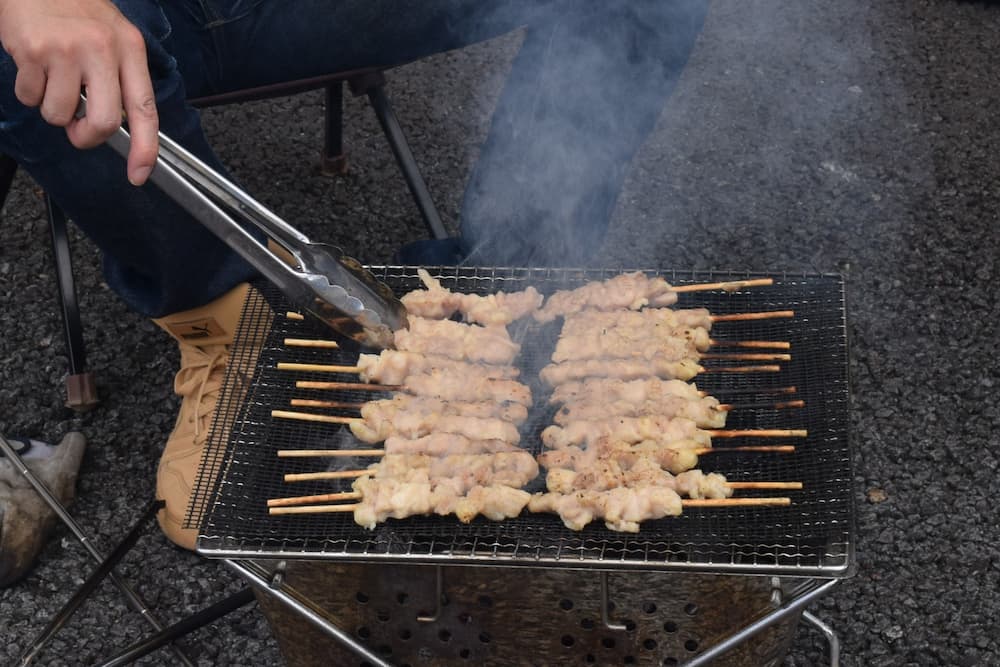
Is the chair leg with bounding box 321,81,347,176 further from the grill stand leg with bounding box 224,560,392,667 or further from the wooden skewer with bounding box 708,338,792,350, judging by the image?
the grill stand leg with bounding box 224,560,392,667

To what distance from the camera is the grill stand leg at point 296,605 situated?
2484 millimetres

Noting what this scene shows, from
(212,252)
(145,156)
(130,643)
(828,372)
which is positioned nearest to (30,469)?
(130,643)

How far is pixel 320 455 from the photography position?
8.91 feet

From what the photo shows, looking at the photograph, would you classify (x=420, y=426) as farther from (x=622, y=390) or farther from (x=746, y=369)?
(x=746, y=369)

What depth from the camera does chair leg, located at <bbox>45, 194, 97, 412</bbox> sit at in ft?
13.0

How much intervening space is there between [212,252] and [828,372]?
2086 millimetres

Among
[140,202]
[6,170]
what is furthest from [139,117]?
[6,170]

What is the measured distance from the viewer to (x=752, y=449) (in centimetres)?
267

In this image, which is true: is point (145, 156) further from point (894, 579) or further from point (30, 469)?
point (894, 579)

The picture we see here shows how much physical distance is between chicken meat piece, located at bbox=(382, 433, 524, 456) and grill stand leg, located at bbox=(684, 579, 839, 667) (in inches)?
29.1

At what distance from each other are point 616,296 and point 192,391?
1.64m

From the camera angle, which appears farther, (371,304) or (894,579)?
(894,579)

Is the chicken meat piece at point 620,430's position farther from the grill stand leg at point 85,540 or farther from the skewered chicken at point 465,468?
the grill stand leg at point 85,540

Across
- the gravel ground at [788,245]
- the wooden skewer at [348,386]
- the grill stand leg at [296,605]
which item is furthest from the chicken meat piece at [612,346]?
the gravel ground at [788,245]
